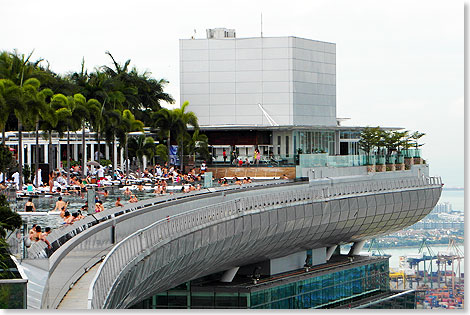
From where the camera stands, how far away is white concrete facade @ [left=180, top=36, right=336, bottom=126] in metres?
89.9

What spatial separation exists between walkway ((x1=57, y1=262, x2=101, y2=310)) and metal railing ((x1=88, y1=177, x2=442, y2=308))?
0.37 metres

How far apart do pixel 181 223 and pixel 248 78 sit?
61.4m

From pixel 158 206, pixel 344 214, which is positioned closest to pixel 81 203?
pixel 158 206

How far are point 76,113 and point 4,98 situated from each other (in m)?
12.1

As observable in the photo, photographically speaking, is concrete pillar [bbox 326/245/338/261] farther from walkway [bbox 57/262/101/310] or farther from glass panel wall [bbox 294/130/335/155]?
walkway [bbox 57/262/101/310]

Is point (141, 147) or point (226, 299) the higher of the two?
point (141, 147)

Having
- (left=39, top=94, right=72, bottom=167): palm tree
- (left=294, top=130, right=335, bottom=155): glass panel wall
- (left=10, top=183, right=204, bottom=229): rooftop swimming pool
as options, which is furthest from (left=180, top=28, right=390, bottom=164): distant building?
(left=10, top=183, right=204, bottom=229): rooftop swimming pool

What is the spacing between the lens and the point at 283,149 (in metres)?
90.8

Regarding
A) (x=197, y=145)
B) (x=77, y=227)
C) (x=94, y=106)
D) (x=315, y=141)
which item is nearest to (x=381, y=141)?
(x=315, y=141)

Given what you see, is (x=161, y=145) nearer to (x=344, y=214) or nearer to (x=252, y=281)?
(x=344, y=214)

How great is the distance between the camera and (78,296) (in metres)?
17.7

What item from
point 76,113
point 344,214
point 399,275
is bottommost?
point 399,275

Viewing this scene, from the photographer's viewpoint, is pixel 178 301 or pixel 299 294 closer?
pixel 178 301

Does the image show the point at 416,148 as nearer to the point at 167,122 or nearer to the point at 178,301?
the point at 167,122
